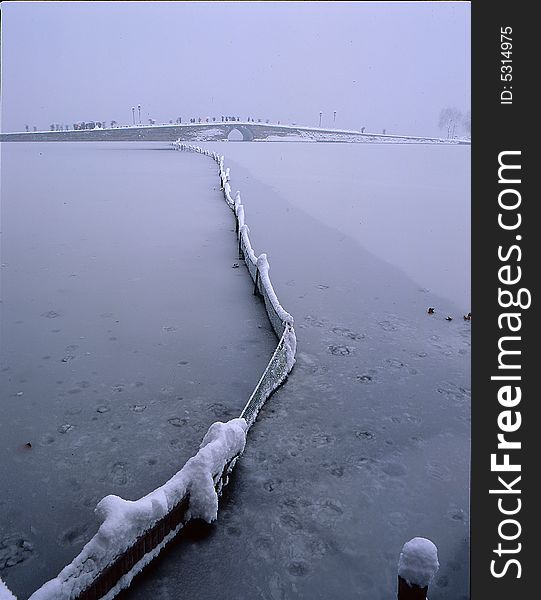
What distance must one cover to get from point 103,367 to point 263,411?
2391 millimetres

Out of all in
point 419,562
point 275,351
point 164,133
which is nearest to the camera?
point 419,562

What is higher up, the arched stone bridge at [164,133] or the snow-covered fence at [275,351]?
the arched stone bridge at [164,133]

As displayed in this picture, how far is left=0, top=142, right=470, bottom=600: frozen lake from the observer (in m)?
4.05

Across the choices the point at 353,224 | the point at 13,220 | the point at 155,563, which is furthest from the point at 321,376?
the point at 13,220

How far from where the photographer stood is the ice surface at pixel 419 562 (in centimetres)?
312

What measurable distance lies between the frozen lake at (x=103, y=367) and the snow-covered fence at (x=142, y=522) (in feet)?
2.01

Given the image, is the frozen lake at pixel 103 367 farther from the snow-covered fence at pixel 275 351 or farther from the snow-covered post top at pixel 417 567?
the snow-covered post top at pixel 417 567

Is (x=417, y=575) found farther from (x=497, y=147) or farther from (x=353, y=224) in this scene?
(x=353, y=224)

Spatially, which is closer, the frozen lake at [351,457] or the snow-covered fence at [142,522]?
the snow-covered fence at [142,522]

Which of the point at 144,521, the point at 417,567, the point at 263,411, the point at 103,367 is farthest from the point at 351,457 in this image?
the point at 103,367

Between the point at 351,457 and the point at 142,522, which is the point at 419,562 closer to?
the point at 142,522

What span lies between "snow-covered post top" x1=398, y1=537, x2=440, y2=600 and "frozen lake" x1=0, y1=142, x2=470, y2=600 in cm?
63

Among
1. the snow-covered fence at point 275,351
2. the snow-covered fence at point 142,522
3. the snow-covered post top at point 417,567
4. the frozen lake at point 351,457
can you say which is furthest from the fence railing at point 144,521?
the snow-covered post top at point 417,567

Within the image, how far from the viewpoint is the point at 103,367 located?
6.96 meters
